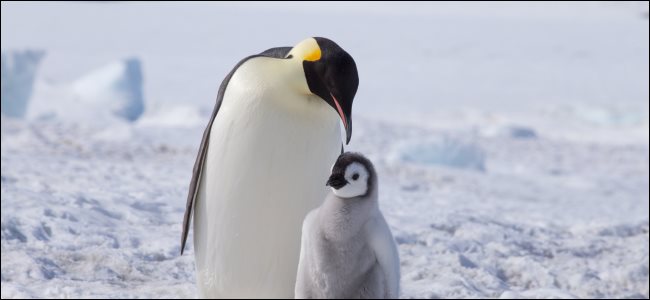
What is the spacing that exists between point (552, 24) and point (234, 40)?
19.7m

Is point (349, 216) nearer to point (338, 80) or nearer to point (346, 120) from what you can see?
point (346, 120)

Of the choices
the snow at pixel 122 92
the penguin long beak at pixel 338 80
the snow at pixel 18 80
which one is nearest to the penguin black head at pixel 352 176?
the penguin long beak at pixel 338 80

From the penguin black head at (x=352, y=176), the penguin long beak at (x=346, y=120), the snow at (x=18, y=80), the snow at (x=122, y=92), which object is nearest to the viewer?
the penguin black head at (x=352, y=176)

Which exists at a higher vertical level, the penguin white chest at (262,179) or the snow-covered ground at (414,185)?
the penguin white chest at (262,179)

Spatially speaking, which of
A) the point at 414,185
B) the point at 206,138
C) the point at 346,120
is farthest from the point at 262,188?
the point at 414,185

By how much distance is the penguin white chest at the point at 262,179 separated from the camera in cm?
273

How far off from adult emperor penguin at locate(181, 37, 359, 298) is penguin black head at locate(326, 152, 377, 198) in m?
0.51

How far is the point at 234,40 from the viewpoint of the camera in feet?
153

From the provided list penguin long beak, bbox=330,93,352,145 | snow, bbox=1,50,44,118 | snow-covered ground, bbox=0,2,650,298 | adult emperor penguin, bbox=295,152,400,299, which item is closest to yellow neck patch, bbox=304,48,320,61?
penguin long beak, bbox=330,93,352,145

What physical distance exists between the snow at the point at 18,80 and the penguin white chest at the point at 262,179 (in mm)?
10339

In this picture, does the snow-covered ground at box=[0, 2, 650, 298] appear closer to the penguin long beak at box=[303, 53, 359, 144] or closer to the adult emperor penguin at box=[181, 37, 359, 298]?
the adult emperor penguin at box=[181, 37, 359, 298]

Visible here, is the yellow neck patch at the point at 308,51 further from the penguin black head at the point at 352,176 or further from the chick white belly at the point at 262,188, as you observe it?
the penguin black head at the point at 352,176

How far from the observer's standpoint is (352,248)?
2207 mm

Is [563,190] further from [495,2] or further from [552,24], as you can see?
[495,2]
